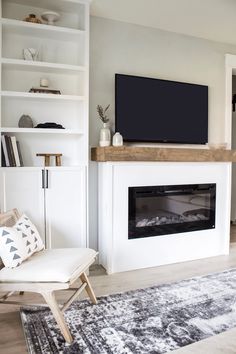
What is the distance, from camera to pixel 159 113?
11.2 feet

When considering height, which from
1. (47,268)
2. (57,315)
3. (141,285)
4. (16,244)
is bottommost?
(141,285)

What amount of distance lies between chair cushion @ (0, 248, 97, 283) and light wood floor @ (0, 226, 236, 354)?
1.25 ft

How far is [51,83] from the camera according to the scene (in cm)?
306

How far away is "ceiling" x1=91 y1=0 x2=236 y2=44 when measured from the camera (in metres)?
2.92

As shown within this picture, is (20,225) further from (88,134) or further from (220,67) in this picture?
(220,67)

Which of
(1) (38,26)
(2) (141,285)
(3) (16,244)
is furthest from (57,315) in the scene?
(1) (38,26)

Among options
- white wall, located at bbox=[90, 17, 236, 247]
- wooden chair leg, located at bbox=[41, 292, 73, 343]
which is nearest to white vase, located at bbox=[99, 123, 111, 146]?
white wall, located at bbox=[90, 17, 236, 247]

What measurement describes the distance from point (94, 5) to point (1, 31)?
0.91 metres

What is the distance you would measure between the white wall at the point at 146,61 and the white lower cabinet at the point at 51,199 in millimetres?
324

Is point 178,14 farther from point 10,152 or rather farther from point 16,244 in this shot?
point 16,244

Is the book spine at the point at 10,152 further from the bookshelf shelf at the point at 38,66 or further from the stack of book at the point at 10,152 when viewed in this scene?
the bookshelf shelf at the point at 38,66

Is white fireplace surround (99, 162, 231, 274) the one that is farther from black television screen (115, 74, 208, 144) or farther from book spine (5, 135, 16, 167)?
book spine (5, 135, 16, 167)

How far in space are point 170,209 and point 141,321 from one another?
152 cm

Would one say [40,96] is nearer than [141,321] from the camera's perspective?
No
